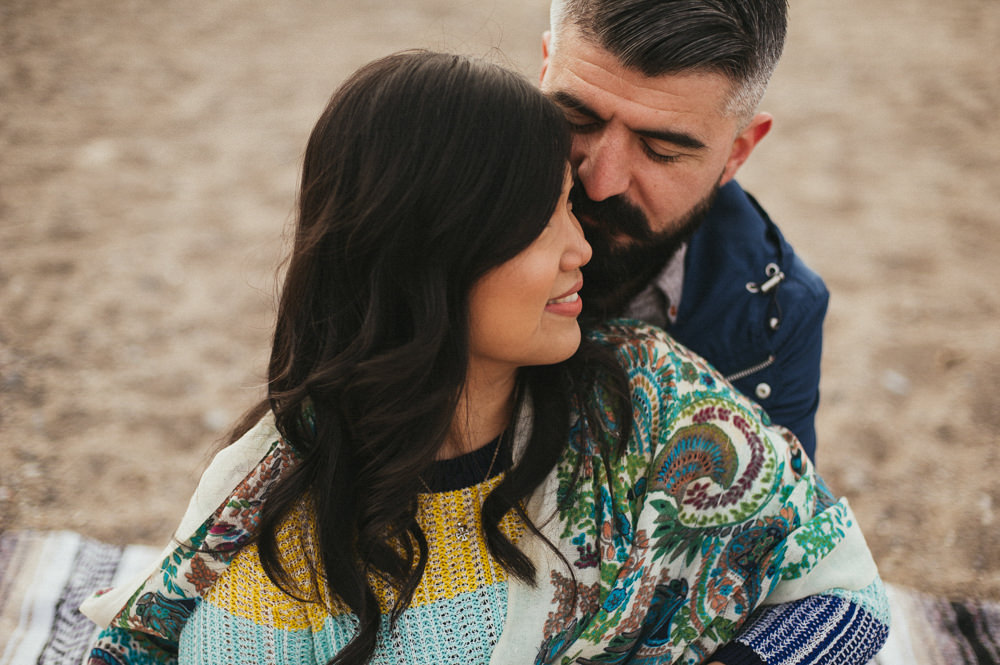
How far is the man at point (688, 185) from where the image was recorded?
2.05 meters

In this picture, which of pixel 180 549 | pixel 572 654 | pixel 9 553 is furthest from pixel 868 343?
pixel 9 553

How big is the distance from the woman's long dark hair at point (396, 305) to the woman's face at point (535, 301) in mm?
32

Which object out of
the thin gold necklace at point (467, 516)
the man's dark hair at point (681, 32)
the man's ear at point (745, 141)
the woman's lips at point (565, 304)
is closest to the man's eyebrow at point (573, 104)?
the man's dark hair at point (681, 32)

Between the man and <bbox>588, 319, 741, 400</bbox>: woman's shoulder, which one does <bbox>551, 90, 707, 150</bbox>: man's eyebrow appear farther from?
<bbox>588, 319, 741, 400</bbox>: woman's shoulder

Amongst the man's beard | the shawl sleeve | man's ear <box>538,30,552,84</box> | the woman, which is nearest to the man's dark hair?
man's ear <box>538,30,552,84</box>

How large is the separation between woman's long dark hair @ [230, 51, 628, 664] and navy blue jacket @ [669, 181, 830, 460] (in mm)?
753

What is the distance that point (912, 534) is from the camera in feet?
10.6

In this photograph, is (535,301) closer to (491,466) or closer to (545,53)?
(491,466)

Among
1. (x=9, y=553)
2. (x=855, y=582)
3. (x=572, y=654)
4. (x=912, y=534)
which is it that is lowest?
(x=912, y=534)

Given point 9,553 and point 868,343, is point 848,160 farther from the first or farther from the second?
point 9,553

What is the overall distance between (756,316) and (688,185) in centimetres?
47

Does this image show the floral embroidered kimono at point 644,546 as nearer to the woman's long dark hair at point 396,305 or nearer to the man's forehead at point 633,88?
the woman's long dark hair at point 396,305

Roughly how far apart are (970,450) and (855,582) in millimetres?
2191

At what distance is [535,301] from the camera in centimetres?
159
